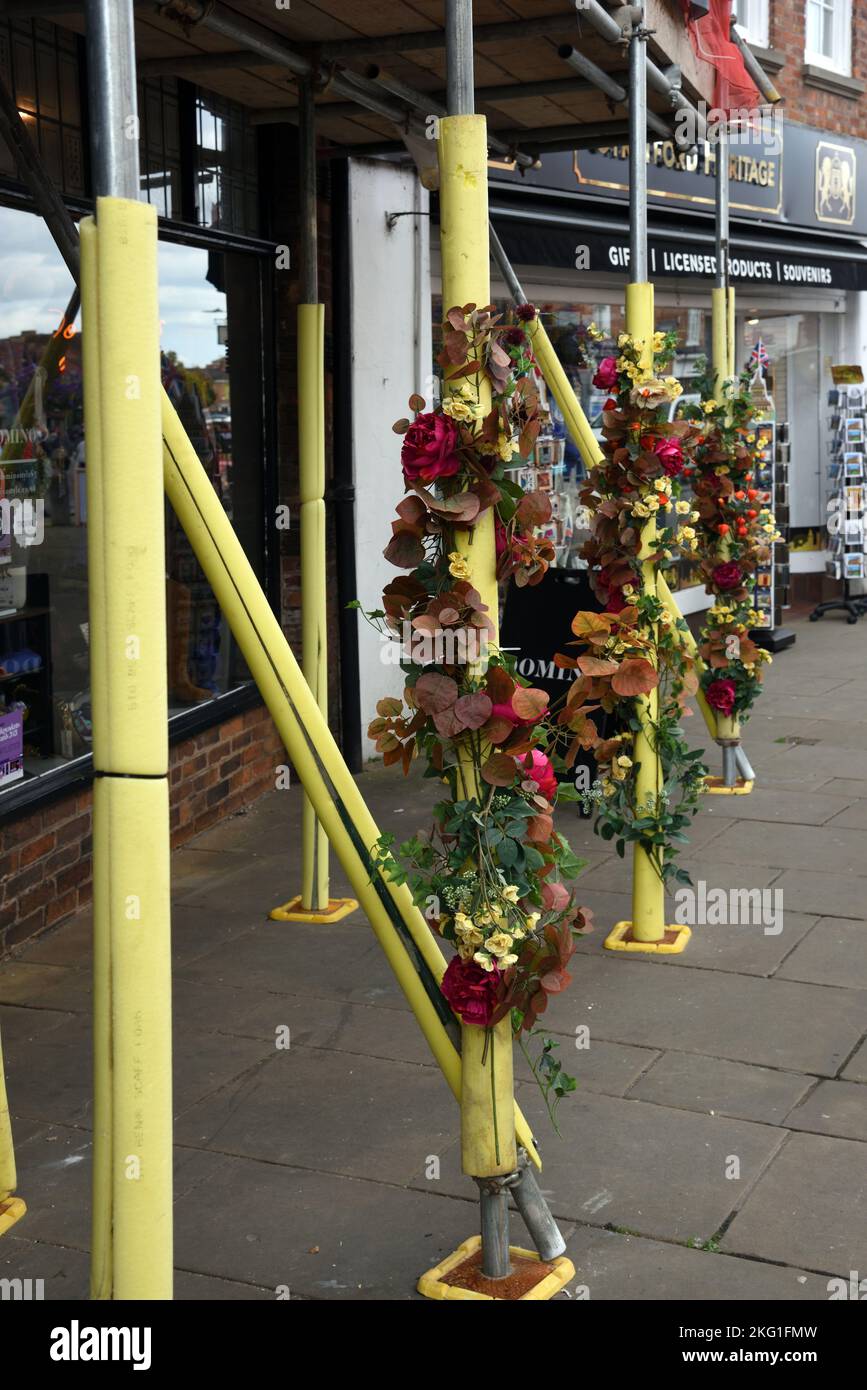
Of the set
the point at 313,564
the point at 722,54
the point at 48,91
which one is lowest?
the point at 313,564

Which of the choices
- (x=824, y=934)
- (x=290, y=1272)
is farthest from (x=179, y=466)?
(x=824, y=934)

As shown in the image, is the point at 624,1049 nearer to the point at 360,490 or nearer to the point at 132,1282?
the point at 132,1282

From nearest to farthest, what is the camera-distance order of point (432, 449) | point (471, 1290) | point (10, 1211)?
1. point (432, 449)
2. point (471, 1290)
3. point (10, 1211)

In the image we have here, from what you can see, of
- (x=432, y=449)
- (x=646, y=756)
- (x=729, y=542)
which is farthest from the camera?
(x=729, y=542)

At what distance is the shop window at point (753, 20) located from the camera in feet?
43.5

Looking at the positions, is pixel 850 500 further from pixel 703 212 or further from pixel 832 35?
pixel 832 35

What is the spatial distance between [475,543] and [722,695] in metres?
4.55

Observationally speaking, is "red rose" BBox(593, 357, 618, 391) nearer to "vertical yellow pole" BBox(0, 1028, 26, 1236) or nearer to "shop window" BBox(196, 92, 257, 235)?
"shop window" BBox(196, 92, 257, 235)

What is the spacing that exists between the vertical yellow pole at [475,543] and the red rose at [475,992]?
67mm

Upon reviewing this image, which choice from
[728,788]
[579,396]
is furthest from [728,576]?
[579,396]

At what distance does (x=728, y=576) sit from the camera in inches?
300

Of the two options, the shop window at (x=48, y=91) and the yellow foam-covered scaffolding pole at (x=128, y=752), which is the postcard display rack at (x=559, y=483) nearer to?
the shop window at (x=48, y=91)

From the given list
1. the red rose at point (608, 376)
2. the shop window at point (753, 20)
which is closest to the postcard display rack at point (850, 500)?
the shop window at point (753, 20)

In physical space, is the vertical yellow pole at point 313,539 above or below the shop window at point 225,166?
below
